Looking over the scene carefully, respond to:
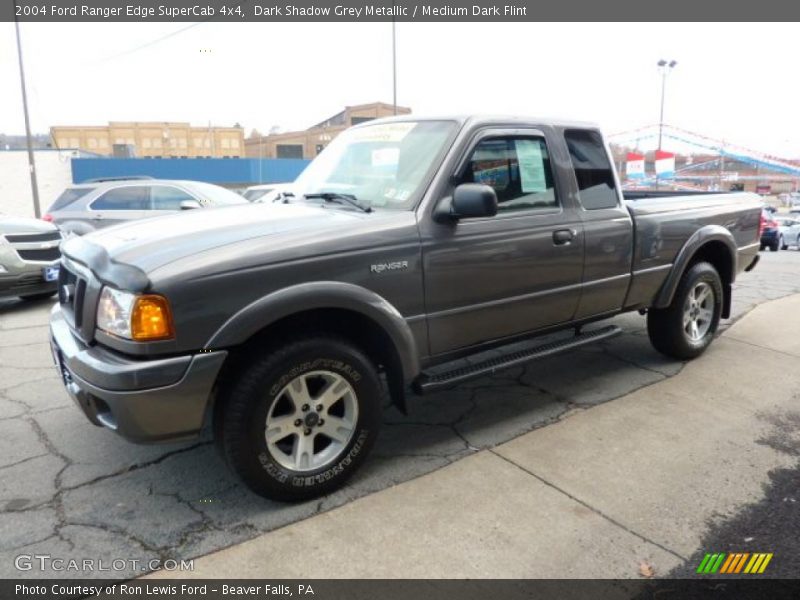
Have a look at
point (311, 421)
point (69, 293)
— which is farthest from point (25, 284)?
point (311, 421)

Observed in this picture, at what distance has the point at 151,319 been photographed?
8.18 feet

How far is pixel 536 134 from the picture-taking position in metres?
3.87

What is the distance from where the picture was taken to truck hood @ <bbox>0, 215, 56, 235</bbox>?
23.6 feet

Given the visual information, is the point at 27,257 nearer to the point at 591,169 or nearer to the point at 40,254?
the point at 40,254

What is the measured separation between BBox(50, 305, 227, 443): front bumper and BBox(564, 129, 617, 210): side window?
2.69 m

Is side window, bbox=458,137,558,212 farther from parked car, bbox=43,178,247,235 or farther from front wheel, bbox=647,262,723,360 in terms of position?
parked car, bbox=43,178,247,235

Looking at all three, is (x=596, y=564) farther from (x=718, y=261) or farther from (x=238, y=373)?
(x=718, y=261)

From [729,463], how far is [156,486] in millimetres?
3128

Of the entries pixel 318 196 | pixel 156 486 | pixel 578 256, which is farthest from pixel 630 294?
pixel 156 486

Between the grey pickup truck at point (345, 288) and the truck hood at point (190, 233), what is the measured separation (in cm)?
1

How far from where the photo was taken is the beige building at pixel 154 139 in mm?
58094

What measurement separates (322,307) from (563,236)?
1783mm

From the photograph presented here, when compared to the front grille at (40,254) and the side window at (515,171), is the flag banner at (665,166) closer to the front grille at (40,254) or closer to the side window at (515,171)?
the front grille at (40,254)

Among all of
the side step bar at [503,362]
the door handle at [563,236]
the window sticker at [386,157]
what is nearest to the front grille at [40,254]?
the window sticker at [386,157]
